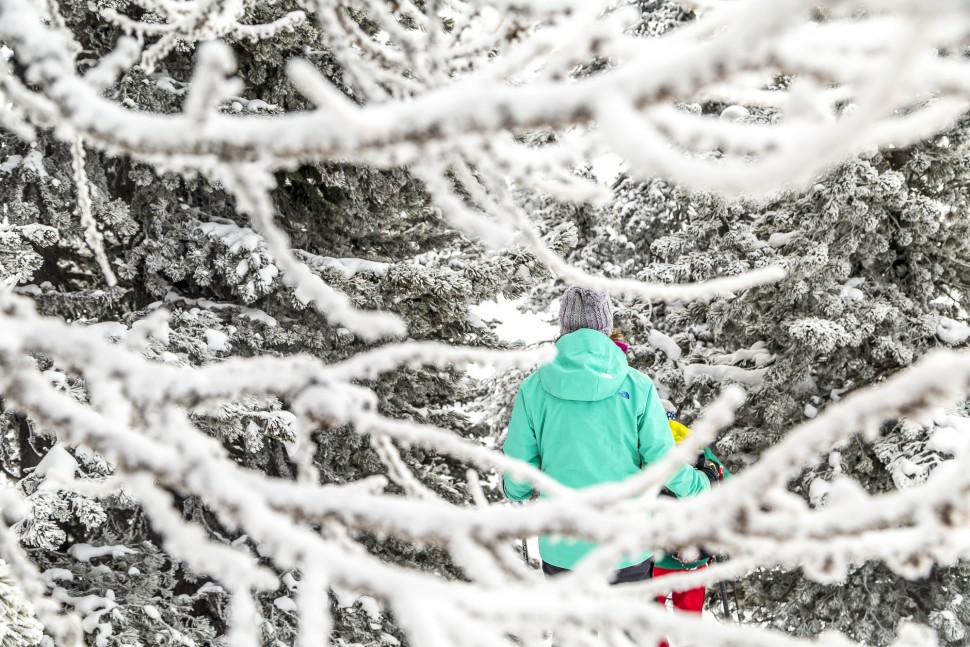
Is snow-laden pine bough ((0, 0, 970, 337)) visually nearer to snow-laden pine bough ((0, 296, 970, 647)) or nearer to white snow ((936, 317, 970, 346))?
snow-laden pine bough ((0, 296, 970, 647))

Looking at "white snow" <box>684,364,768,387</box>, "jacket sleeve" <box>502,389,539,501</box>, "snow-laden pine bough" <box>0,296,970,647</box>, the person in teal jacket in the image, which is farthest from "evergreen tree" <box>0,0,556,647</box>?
"snow-laden pine bough" <box>0,296,970,647</box>

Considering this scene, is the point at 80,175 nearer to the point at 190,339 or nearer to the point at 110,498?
the point at 190,339

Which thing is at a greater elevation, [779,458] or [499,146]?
[499,146]

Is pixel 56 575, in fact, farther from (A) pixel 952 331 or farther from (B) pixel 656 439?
(A) pixel 952 331

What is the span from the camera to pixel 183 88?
4.49m

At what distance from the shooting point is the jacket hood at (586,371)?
2887 millimetres

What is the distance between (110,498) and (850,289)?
18.4ft

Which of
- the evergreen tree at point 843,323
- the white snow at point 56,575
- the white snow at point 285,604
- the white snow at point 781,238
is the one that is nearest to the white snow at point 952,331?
the evergreen tree at point 843,323

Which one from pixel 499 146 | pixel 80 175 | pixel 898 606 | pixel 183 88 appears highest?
pixel 499 146

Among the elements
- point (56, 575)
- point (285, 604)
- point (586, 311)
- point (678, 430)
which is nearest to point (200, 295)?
point (56, 575)

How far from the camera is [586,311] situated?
10.1 ft

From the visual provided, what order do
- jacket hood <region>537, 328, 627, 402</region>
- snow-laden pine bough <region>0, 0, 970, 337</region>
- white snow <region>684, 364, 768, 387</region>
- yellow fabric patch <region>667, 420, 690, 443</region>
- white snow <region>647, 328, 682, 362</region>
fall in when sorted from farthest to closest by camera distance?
white snow <region>647, 328, 682, 362</region> < white snow <region>684, 364, 768, 387</region> < yellow fabric patch <region>667, 420, 690, 443</region> < jacket hood <region>537, 328, 627, 402</region> < snow-laden pine bough <region>0, 0, 970, 337</region>

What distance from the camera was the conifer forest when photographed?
70 cm

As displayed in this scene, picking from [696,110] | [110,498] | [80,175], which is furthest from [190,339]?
[696,110]
